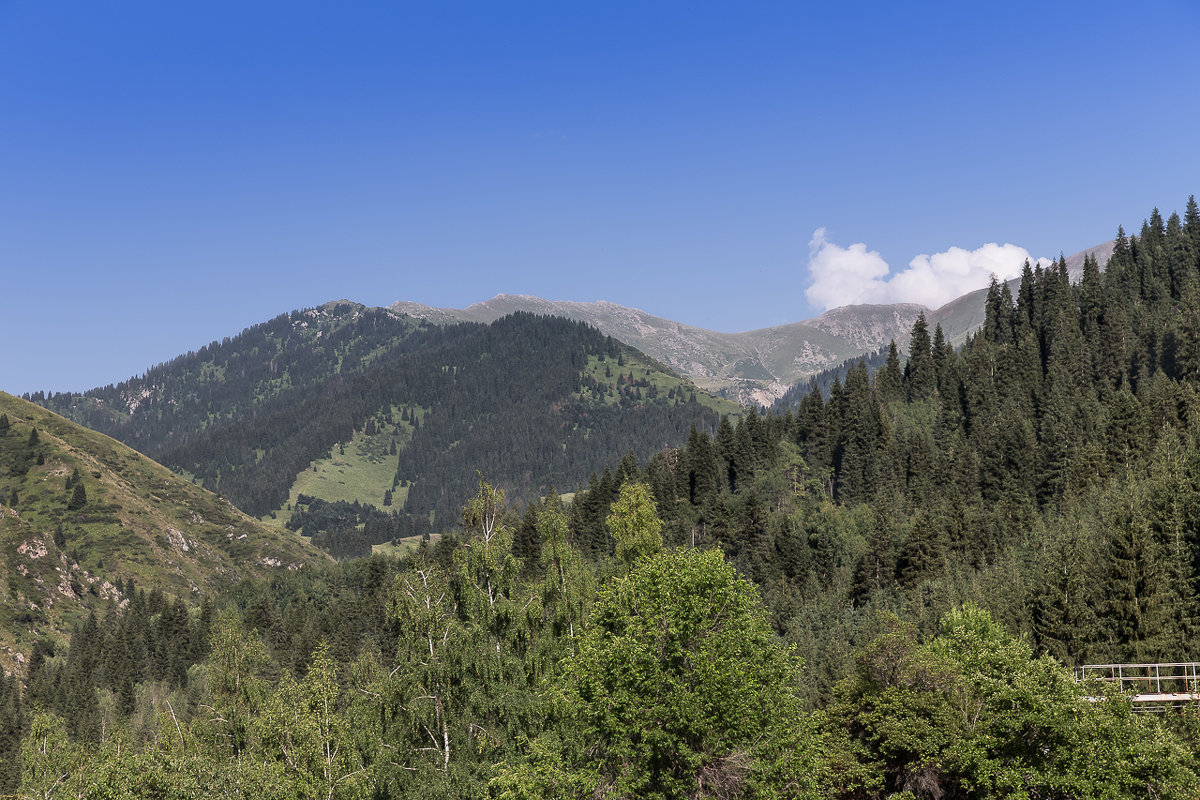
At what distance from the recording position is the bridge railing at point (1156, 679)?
49.6m

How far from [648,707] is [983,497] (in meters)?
132

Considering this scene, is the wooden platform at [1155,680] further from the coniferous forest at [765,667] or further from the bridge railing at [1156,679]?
the coniferous forest at [765,667]

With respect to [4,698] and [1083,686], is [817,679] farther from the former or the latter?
[4,698]

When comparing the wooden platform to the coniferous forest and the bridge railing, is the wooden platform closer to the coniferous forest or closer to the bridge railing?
the bridge railing

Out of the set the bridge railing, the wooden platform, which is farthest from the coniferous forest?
the bridge railing

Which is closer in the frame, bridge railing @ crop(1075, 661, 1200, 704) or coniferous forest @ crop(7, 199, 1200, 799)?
coniferous forest @ crop(7, 199, 1200, 799)

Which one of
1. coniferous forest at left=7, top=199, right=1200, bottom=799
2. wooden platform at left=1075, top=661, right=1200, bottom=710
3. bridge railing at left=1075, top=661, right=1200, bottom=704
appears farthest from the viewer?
bridge railing at left=1075, top=661, right=1200, bottom=704

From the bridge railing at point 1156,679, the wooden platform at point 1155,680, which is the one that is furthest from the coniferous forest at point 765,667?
the bridge railing at point 1156,679

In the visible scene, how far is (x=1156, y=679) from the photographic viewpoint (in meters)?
54.9

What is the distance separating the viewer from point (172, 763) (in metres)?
47.6

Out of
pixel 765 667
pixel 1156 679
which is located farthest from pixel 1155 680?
pixel 765 667

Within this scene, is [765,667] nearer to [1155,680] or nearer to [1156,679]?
[1156,679]

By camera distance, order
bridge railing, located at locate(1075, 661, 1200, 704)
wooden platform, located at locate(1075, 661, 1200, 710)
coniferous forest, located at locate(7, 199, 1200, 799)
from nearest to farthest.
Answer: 1. coniferous forest, located at locate(7, 199, 1200, 799)
2. wooden platform, located at locate(1075, 661, 1200, 710)
3. bridge railing, located at locate(1075, 661, 1200, 704)

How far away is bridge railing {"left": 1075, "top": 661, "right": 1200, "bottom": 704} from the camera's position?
49.6 meters
